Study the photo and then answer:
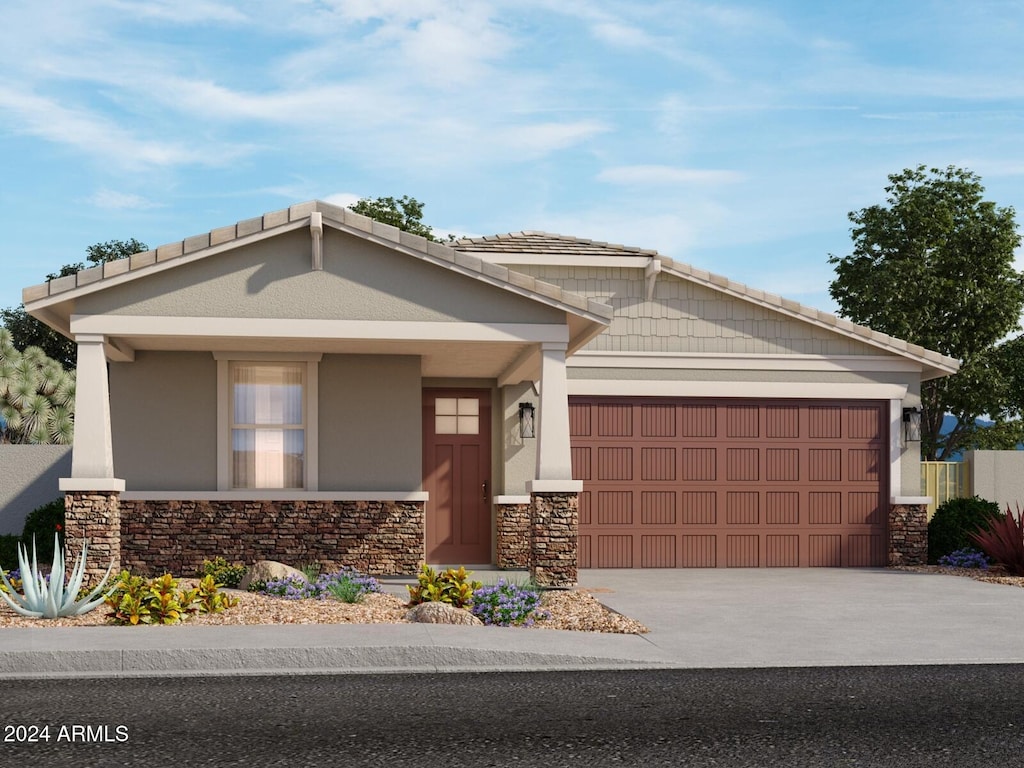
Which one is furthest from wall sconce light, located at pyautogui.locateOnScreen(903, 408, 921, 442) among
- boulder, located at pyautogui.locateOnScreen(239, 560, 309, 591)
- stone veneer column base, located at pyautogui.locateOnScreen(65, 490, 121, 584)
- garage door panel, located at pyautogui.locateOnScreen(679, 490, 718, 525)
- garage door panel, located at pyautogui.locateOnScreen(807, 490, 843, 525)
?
stone veneer column base, located at pyautogui.locateOnScreen(65, 490, 121, 584)

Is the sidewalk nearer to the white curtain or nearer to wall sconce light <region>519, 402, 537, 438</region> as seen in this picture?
wall sconce light <region>519, 402, 537, 438</region>

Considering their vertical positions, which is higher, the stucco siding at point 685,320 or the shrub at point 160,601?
the stucco siding at point 685,320

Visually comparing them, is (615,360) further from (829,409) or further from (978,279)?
(978,279)

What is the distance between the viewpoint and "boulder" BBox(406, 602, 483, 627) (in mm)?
11195

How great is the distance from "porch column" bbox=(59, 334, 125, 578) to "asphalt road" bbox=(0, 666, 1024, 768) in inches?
188

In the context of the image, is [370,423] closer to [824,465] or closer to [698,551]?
[698,551]

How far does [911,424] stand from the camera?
1880cm

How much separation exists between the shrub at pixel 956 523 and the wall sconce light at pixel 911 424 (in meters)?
1.28

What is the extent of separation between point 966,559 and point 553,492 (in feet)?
25.7

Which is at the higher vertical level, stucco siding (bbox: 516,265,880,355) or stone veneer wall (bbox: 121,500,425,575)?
stucco siding (bbox: 516,265,880,355)

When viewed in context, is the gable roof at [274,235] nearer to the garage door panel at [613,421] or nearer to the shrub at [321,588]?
the shrub at [321,588]

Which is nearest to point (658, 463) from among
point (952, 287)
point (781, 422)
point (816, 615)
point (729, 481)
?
point (729, 481)

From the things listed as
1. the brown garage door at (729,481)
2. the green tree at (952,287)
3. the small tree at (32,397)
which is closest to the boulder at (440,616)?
the brown garage door at (729,481)

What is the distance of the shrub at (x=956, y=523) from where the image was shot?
18.5 metres
